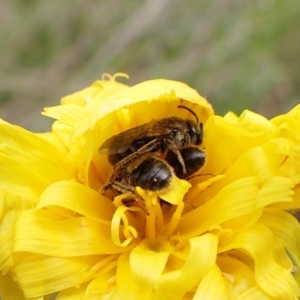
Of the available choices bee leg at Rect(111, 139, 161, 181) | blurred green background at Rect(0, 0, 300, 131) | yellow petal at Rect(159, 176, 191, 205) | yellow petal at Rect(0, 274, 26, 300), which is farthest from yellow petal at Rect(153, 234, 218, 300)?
blurred green background at Rect(0, 0, 300, 131)

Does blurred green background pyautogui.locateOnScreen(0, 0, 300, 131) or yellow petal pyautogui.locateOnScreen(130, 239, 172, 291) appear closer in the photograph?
yellow petal pyautogui.locateOnScreen(130, 239, 172, 291)

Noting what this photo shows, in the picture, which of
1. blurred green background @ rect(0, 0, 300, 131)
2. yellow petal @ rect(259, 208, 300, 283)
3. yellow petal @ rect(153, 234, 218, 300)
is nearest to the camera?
yellow petal @ rect(153, 234, 218, 300)

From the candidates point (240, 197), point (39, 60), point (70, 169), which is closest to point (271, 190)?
point (240, 197)

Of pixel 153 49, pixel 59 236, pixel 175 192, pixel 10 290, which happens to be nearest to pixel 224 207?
pixel 175 192

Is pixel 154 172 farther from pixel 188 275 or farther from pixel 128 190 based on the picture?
pixel 188 275

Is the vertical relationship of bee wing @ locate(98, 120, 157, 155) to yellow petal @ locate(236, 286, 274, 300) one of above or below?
above

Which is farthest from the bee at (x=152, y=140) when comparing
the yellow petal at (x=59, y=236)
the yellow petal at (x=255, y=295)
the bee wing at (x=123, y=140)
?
the yellow petal at (x=255, y=295)

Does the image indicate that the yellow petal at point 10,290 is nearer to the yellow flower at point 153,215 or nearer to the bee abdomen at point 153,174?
the yellow flower at point 153,215

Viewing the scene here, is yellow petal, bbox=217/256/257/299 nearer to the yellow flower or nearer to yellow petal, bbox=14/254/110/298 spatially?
the yellow flower

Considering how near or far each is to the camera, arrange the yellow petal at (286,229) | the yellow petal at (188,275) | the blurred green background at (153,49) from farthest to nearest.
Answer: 1. the blurred green background at (153,49)
2. the yellow petal at (286,229)
3. the yellow petal at (188,275)
